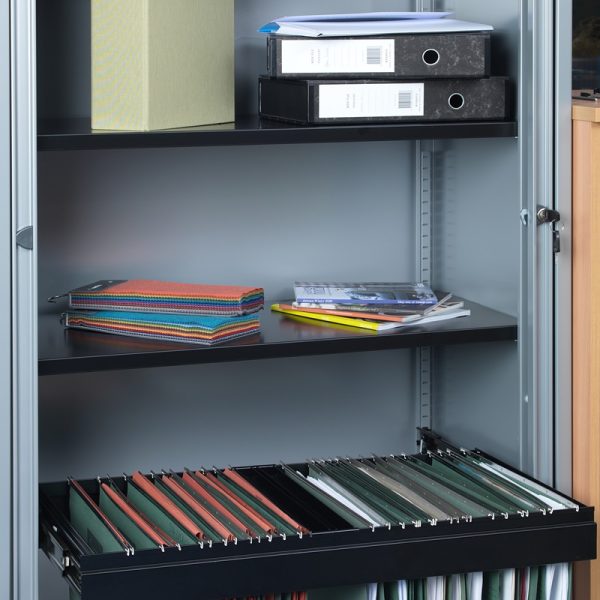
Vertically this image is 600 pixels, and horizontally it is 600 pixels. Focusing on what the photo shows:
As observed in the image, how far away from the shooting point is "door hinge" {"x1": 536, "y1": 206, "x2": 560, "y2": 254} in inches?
71.6

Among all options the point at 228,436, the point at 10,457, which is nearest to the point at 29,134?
the point at 10,457

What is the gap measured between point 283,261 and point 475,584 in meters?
0.70

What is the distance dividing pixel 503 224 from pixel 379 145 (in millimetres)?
347

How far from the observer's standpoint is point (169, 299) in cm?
182

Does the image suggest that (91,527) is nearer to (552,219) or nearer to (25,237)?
(25,237)

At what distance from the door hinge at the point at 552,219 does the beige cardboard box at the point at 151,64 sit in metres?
0.54

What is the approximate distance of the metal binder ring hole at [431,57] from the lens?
1.81 meters

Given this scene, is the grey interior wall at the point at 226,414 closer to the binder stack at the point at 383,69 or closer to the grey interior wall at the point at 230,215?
the grey interior wall at the point at 230,215

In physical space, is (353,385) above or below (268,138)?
below

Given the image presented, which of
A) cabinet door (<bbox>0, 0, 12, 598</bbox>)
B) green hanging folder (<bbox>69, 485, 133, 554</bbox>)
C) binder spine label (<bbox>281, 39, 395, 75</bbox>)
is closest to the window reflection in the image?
binder spine label (<bbox>281, 39, 395, 75</bbox>)

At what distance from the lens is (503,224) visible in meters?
1.92

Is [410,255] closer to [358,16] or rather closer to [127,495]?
[358,16]

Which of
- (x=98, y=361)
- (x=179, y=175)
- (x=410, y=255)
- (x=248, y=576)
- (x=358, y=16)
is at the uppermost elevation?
(x=358, y=16)

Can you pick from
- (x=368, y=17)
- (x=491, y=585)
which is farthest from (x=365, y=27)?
(x=491, y=585)
